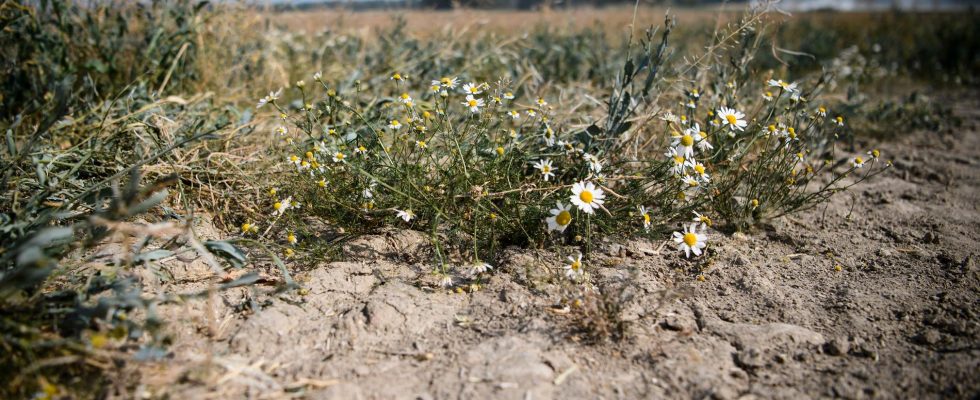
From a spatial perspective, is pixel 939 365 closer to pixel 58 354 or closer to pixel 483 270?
pixel 483 270

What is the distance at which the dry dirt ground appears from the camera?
1479 millimetres

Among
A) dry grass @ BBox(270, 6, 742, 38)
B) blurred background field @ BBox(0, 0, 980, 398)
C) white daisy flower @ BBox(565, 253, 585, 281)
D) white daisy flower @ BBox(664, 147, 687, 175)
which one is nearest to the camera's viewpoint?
blurred background field @ BBox(0, 0, 980, 398)

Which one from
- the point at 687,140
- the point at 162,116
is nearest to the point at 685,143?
the point at 687,140

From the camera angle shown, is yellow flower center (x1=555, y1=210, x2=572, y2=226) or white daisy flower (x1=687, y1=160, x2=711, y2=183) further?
white daisy flower (x1=687, y1=160, x2=711, y2=183)

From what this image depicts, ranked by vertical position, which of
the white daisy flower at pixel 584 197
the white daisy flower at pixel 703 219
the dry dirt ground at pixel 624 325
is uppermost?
the white daisy flower at pixel 584 197

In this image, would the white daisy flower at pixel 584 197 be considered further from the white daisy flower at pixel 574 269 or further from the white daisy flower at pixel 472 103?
the white daisy flower at pixel 472 103

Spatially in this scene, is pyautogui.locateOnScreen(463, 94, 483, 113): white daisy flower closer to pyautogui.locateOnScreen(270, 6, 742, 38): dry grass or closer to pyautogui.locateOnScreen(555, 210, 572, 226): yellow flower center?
pyautogui.locateOnScreen(555, 210, 572, 226): yellow flower center

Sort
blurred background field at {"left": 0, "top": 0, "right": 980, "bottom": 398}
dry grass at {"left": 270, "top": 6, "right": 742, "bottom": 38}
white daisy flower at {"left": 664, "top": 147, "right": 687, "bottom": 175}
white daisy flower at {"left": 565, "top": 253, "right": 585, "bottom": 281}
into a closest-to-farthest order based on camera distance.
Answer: blurred background field at {"left": 0, "top": 0, "right": 980, "bottom": 398} < white daisy flower at {"left": 565, "top": 253, "right": 585, "bottom": 281} < white daisy flower at {"left": 664, "top": 147, "right": 687, "bottom": 175} < dry grass at {"left": 270, "top": 6, "right": 742, "bottom": 38}

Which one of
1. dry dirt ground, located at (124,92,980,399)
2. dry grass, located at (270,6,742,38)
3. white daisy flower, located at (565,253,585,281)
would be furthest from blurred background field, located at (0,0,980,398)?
white daisy flower, located at (565,253,585,281)

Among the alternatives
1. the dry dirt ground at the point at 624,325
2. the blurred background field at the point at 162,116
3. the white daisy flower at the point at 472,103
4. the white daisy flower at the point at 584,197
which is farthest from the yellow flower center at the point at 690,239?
the white daisy flower at the point at 472,103

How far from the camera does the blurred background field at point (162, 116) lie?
142cm

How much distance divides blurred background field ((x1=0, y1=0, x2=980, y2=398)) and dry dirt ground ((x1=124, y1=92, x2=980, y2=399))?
15 cm

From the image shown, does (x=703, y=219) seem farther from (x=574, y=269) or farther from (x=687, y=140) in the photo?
(x=574, y=269)

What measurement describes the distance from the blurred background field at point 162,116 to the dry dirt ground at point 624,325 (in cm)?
15
